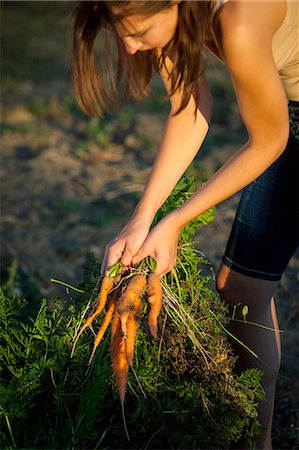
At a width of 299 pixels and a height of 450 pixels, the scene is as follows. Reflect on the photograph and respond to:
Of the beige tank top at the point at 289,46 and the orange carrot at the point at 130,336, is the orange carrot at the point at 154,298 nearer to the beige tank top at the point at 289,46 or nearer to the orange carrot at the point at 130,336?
the orange carrot at the point at 130,336

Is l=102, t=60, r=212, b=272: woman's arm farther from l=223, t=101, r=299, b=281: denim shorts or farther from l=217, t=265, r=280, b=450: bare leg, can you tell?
l=217, t=265, r=280, b=450: bare leg

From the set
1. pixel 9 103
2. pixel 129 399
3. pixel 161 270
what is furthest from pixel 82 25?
pixel 9 103

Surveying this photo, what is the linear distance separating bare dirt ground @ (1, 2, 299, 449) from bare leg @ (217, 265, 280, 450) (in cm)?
36

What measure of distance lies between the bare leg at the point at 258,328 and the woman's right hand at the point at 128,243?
43cm

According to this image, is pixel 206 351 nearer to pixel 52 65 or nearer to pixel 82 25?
pixel 82 25

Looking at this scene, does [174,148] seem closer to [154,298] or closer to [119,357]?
[154,298]

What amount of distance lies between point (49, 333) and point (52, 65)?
22.1ft

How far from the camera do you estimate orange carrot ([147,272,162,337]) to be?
2.20 m

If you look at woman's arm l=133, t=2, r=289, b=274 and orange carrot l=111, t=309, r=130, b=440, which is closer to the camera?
woman's arm l=133, t=2, r=289, b=274

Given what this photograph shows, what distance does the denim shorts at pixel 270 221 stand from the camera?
2.35 metres

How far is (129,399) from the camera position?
234 cm

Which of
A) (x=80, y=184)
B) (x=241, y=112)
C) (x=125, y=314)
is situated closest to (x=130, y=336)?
(x=125, y=314)

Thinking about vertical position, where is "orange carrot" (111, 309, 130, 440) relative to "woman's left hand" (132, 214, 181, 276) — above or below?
below

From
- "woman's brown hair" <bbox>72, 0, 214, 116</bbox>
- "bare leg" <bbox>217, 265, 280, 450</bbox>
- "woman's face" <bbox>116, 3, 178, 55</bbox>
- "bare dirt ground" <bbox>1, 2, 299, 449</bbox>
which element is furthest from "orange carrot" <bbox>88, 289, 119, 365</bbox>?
"bare dirt ground" <bbox>1, 2, 299, 449</bbox>
